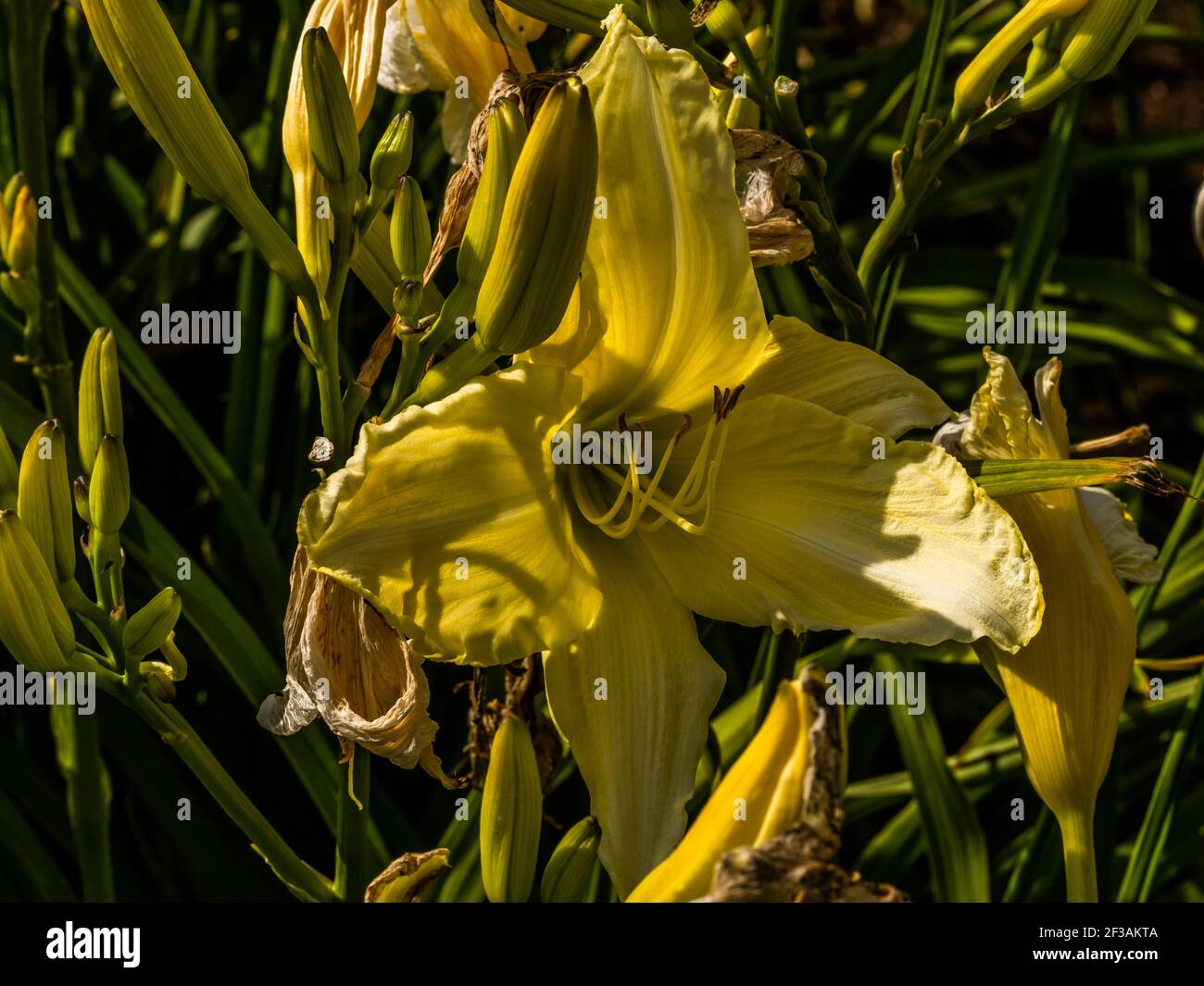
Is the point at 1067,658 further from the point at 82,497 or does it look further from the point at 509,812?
the point at 82,497

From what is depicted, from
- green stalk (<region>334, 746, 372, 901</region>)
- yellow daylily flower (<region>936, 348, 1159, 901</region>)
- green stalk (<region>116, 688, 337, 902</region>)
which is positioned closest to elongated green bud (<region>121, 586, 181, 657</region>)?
green stalk (<region>116, 688, 337, 902</region>)

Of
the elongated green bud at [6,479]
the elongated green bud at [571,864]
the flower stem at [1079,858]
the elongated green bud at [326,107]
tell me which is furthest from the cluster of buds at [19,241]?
the flower stem at [1079,858]

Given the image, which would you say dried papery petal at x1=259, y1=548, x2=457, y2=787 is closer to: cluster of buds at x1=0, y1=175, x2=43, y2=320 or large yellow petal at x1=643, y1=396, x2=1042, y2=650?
large yellow petal at x1=643, y1=396, x2=1042, y2=650

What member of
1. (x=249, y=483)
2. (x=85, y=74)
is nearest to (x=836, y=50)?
(x=85, y=74)

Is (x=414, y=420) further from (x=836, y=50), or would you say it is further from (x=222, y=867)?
(x=836, y=50)

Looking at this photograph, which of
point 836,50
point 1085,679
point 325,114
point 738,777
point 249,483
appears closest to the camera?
point 738,777

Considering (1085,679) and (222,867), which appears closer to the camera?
(1085,679)

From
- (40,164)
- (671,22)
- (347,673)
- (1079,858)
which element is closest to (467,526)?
(347,673)

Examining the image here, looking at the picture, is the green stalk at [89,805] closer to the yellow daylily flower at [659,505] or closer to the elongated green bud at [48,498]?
the elongated green bud at [48,498]
